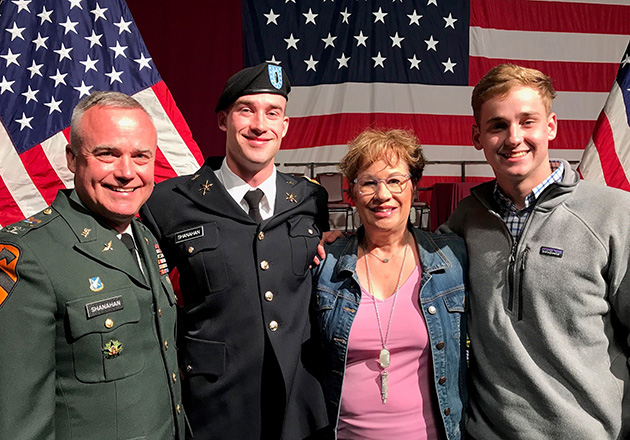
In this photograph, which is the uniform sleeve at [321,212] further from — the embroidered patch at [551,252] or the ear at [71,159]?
the ear at [71,159]

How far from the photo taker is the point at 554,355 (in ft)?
4.55

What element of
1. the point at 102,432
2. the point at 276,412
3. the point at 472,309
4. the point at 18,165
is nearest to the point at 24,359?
the point at 102,432

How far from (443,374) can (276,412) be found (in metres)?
0.53

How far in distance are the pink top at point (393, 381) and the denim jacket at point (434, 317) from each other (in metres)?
0.02

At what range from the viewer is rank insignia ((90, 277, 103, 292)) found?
119 cm

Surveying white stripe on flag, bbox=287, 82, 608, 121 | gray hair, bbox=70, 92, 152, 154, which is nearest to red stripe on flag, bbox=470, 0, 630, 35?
white stripe on flag, bbox=287, 82, 608, 121

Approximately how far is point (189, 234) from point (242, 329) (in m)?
0.34

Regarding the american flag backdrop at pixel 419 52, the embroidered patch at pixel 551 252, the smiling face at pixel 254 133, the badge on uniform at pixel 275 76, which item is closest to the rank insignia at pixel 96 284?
the smiling face at pixel 254 133

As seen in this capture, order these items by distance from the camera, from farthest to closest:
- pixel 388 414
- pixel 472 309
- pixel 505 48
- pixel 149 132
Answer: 1. pixel 505 48
2. pixel 472 309
3. pixel 388 414
4. pixel 149 132

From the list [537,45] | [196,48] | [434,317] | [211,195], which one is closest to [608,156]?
[434,317]

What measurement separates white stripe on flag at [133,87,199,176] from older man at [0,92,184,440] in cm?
161

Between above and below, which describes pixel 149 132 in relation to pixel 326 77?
below

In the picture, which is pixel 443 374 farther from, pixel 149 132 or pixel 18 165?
pixel 18 165

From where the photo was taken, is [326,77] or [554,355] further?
[326,77]
